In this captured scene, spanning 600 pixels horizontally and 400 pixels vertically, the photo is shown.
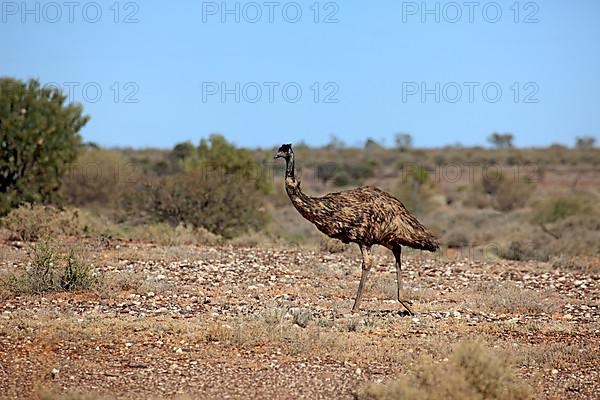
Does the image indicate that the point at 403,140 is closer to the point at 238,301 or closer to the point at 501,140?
the point at 501,140

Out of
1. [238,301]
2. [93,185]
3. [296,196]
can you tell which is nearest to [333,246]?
[238,301]

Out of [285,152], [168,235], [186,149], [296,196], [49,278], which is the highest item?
[186,149]

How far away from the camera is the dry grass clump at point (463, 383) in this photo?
800 cm

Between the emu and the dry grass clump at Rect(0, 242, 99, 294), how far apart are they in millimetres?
3822

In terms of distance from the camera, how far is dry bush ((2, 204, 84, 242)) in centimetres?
2066

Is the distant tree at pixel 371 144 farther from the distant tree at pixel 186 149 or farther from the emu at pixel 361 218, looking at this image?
the emu at pixel 361 218

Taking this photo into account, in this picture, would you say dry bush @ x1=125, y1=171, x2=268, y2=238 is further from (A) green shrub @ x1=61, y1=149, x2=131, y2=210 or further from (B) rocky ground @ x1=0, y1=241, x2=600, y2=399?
(A) green shrub @ x1=61, y1=149, x2=131, y2=210

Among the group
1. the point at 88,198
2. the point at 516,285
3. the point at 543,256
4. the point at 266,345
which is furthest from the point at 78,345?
the point at 88,198

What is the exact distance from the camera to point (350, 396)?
8.98 meters

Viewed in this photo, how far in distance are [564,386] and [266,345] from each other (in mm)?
3501

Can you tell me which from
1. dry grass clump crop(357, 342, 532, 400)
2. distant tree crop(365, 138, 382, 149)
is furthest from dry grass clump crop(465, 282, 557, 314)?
distant tree crop(365, 138, 382, 149)

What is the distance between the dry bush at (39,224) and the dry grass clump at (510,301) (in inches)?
397

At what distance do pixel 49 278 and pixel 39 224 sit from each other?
7.03m

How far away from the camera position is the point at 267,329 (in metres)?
11.2
